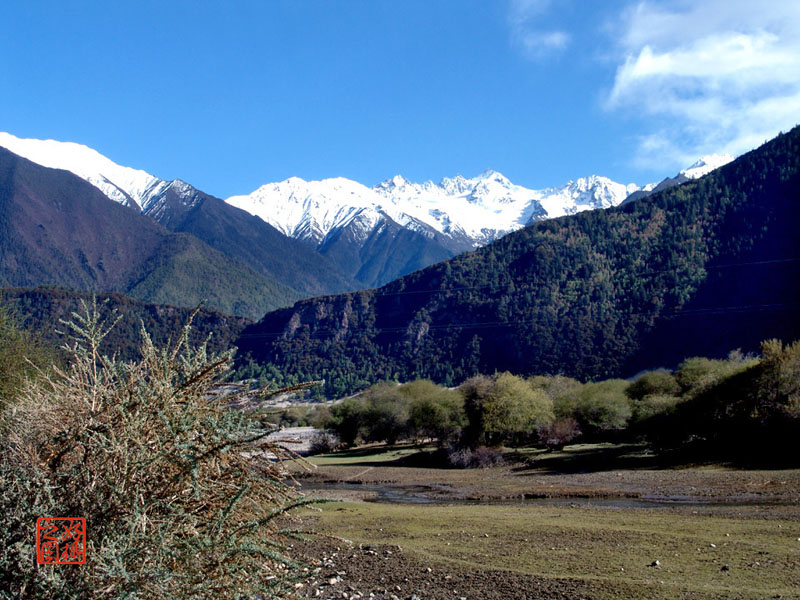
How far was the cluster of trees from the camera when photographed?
132ft

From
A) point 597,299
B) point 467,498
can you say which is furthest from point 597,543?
point 597,299

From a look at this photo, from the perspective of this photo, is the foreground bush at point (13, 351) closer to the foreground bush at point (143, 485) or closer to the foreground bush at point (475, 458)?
the foreground bush at point (143, 485)

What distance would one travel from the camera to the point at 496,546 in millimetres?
18359

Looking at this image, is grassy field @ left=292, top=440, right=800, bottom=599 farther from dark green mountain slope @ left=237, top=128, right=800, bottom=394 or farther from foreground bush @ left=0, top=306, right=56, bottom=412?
dark green mountain slope @ left=237, top=128, right=800, bottom=394

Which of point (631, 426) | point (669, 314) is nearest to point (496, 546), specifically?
point (631, 426)

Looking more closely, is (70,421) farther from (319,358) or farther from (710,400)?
(319,358)

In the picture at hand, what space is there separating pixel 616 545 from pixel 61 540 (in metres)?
16.1

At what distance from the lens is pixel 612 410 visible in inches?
2365

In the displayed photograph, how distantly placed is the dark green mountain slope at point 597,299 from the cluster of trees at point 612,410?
44257mm

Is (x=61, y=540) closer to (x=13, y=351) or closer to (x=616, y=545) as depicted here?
(x=616, y=545)

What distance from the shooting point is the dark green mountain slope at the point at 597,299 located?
372 feet

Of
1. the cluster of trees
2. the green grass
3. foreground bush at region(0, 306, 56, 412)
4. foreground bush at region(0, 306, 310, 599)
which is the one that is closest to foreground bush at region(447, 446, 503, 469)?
the cluster of trees

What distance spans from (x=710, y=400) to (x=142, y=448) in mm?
46954

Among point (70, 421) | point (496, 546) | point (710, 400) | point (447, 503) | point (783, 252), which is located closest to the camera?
point (70, 421)
